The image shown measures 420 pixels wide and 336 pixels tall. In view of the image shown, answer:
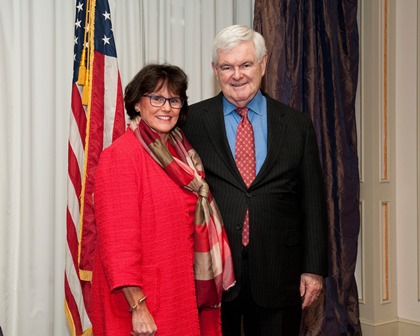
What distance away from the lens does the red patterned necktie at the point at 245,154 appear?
2.33 meters

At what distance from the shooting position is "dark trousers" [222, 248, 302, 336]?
2.32 metres

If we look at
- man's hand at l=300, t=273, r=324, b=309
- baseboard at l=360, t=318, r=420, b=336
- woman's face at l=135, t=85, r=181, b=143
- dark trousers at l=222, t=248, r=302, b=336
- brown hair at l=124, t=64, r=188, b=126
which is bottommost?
baseboard at l=360, t=318, r=420, b=336

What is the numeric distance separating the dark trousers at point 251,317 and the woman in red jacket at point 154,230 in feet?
0.35

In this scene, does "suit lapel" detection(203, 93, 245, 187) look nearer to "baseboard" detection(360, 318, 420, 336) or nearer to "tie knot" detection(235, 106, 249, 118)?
"tie knot" detection(235, 106, 249, 118)

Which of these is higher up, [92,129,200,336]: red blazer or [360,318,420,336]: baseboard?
[92,129,200,336]: red blazer

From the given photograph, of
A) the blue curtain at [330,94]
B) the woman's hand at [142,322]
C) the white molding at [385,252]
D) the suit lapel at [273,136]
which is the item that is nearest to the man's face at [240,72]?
the suit lapel at [273,136]

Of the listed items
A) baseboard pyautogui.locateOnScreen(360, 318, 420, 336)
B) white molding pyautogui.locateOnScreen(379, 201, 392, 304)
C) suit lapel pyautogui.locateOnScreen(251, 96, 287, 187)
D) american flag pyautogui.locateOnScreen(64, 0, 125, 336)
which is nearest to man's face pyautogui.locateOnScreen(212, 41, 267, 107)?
suit lapel pyautogui.locateOnScreen(251, 96, 287, 187)

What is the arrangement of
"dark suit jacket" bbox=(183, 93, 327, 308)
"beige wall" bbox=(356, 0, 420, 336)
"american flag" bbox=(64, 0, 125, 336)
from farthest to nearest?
1. "beige wall" bbox=(356, 0, 420, 336)
2. "american flag" bbox=(64, 0, 125, 336)
3. "dark suit jacket" bbox=(183, 93, 327, 308)

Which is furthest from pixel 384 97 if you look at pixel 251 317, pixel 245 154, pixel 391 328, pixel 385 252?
pixel 251 317

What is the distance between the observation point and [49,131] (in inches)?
125

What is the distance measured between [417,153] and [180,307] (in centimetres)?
248

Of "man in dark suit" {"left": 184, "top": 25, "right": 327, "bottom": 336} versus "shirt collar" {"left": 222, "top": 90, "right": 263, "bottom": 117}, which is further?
"shirt collar" {"left": 222, "top": 90, "right": 263, "bottom": 117}

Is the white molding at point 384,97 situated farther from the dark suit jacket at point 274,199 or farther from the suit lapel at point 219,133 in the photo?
the suit lapel at point 219,133

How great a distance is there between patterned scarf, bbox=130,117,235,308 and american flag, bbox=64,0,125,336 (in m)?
0.70
